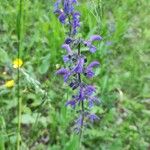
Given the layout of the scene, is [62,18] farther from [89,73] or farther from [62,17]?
[89,73]

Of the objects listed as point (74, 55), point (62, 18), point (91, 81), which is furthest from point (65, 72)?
point (91, 81)

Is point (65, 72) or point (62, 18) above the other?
point (62, 18)

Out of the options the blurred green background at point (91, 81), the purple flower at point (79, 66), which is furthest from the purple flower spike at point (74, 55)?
the blurred green background at point (91, 81)

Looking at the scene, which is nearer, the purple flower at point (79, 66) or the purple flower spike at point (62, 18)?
the purple flower at point (79, 66)

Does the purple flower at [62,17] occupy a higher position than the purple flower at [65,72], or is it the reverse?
the purple flower at [62,17]

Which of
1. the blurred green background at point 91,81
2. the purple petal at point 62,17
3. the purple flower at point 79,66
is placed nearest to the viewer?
the purple flower at point 79,66

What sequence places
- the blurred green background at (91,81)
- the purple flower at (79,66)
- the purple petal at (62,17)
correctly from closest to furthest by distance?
the purple flower at (79,66), the purple petal at (62,17), the blurred green background at (91,81)

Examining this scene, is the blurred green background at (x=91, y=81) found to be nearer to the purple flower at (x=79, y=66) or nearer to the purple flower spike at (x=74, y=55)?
the purple flower spike at (x=74, y=55)

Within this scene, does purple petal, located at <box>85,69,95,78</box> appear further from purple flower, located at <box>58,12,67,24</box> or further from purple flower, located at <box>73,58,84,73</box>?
purple flower, located at <box>58,12,67,24</box>
